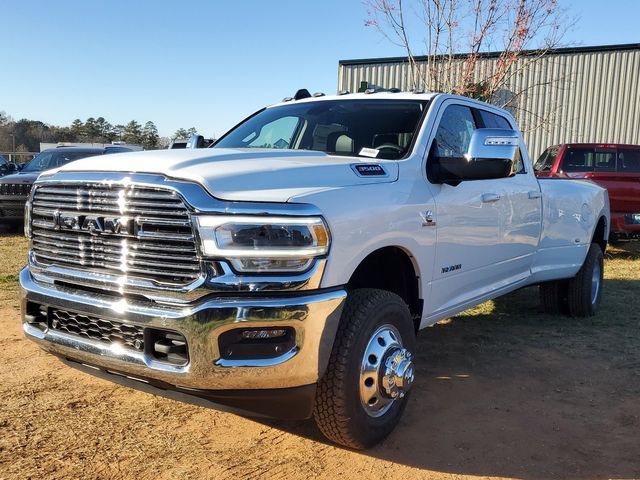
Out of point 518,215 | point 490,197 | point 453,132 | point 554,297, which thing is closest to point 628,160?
point 554,297

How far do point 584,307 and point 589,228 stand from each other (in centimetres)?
80

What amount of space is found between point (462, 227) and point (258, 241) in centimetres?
178

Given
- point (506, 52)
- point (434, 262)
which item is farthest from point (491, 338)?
point (506, 52)

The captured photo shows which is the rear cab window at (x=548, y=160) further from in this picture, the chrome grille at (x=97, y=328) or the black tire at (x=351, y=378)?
the chrome grille at (x=97, y=328)

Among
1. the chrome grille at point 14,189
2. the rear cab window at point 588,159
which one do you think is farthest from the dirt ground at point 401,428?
the chrome grille at point 14,189

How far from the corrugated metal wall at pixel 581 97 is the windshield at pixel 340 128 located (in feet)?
48.0

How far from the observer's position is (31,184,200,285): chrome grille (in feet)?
8.66

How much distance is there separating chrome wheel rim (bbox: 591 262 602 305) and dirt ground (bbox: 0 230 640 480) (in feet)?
4.24

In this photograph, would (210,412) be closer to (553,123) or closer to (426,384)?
(426,384)

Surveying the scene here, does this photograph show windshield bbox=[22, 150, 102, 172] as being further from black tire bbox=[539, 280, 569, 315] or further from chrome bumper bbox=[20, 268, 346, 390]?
chrome bumper bbox=[20, 268, 346, 390]

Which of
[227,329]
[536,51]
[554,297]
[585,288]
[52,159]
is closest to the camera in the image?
[227,329]

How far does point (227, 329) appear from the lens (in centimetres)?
255

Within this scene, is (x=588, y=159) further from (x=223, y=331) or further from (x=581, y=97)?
(x=223, y=331)

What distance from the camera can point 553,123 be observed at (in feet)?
60.8
